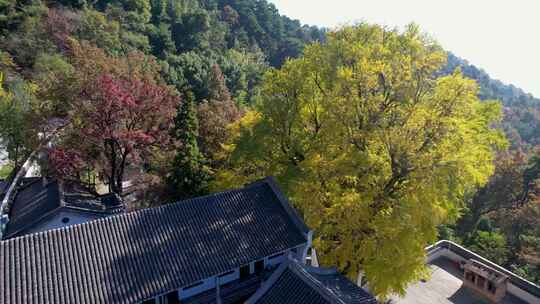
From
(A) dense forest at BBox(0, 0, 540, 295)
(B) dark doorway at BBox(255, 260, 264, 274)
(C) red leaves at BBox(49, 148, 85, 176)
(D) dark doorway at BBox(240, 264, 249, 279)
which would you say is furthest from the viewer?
(C) red leaves at BBox(49, 148, 85, 176)

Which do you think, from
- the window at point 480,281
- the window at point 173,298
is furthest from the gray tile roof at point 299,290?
the window at point 480,281

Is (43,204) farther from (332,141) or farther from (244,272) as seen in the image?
(332,141)

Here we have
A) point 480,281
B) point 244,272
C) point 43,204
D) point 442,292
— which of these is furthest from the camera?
point 442,292

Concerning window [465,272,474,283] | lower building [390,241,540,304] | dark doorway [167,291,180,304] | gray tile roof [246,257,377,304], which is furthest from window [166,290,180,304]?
window [465,272,474,283]

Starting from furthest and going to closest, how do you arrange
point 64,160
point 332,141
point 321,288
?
point 64,160 → point 332,141 → point 321,288

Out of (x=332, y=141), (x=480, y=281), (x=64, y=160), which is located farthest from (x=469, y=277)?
(x=64, y=160)

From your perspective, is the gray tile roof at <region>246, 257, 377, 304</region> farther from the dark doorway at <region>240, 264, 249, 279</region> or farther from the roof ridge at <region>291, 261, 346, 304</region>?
the dark doorway at <region>240, 264, 249, 279</region>

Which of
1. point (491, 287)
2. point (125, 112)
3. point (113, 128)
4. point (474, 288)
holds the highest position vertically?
point (125, 112)
